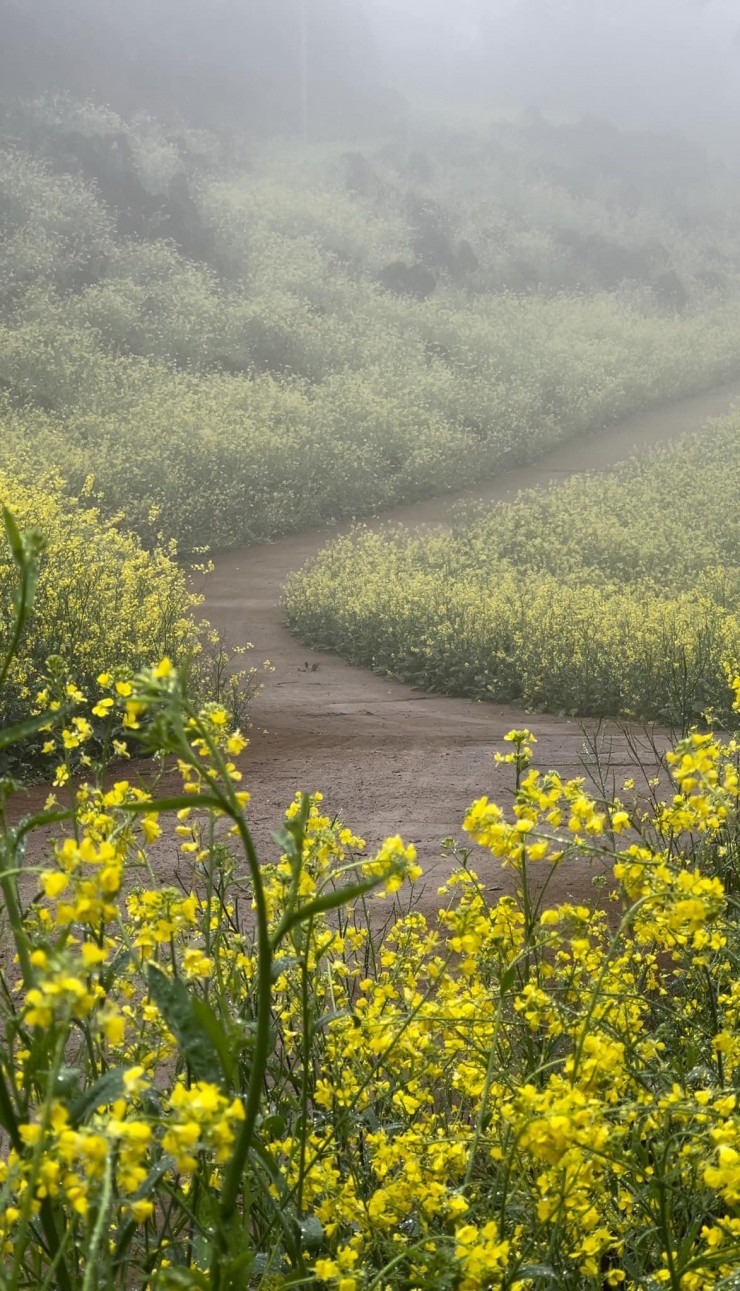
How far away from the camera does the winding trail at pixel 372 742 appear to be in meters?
5.26

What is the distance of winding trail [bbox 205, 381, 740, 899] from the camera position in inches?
207

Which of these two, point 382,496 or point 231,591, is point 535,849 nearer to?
point 231,591

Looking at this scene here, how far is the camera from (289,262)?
24719 millimetres

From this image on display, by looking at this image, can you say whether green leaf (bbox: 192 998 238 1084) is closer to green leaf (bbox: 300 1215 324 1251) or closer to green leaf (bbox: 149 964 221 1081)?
green leaf (bbox: 149 964 221 1081)

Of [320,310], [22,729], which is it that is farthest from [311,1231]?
[320,310]

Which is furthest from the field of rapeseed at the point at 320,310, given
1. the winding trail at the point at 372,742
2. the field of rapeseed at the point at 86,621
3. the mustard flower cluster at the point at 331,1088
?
the mustard flower cluster at the point at 331,1088

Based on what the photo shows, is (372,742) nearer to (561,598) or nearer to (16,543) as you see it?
Answer: (561,598)

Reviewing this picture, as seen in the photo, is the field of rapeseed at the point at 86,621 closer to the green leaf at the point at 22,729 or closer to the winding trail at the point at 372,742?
the winding trail at the point at 372,742

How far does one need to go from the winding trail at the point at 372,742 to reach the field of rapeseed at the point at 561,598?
1.00 feet

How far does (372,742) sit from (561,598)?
3936 mm

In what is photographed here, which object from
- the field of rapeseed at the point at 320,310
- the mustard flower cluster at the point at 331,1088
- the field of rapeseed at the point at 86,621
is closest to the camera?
the mustard flower cluster at the point at 331,1088

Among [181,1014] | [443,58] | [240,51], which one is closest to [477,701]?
[181,1014]

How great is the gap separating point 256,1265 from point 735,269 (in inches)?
1282

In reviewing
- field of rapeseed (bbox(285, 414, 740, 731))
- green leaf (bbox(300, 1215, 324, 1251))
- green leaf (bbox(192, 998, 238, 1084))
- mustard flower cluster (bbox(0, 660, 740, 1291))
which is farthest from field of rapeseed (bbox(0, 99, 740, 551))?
green leaf (bbox(192, 998, 238, 1084))
